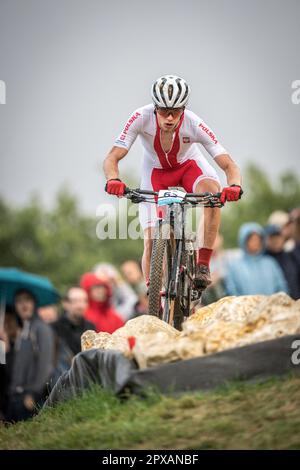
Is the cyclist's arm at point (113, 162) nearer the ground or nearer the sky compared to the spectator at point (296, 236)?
nearer the sky

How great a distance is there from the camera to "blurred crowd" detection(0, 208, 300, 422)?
49.1ft

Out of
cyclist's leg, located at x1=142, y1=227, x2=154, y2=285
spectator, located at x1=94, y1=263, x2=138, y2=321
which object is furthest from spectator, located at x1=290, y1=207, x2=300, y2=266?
cyclist's leg, located at x1=142, y1=227, x2=154, y2=285

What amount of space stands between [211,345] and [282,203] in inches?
2392

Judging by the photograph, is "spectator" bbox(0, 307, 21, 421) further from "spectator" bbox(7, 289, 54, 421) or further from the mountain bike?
the mountain bike

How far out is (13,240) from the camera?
8244cm

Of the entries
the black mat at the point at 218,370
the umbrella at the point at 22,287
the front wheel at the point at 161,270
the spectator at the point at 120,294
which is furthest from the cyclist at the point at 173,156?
the umbrella at the point at 22,287

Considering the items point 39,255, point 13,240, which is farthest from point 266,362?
point 13,240

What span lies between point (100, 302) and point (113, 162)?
4.70m

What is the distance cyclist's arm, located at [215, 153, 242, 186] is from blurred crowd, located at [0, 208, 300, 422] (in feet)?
10.4

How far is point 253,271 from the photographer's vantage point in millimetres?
16219

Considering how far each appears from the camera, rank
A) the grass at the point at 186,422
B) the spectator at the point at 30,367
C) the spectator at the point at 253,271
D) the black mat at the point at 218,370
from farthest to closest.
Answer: the spectator at the point at 253,271 → the spectator at the point at 30,367 → the black mat at the point at 218,370 → the grass at the point at 186,422

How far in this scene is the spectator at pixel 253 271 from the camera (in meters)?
16.2

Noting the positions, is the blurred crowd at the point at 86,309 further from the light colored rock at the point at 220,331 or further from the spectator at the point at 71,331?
the light colored rock at the point at 220,331

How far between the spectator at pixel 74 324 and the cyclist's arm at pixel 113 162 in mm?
3941
